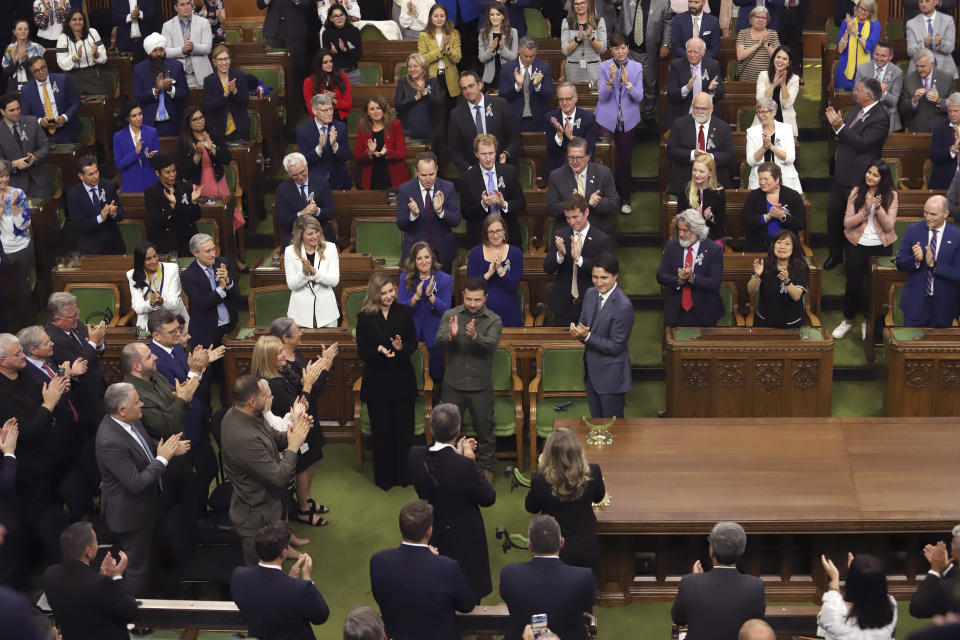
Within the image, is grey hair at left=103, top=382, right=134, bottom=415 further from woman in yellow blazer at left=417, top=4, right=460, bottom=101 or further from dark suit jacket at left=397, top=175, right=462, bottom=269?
woman in yellow blazer at left=417, top=4, right=460, bottom=101

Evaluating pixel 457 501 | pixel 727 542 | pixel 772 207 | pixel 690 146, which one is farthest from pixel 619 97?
pixel 727 542

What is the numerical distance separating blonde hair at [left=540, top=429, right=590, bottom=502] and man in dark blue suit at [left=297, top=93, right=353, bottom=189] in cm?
400

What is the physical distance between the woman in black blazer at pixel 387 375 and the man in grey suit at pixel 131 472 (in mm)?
1388

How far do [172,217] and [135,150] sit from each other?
0.96m

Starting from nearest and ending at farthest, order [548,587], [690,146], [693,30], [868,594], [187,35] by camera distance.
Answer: [868,594], [548,587], [690,146], [693,30], [187,35]

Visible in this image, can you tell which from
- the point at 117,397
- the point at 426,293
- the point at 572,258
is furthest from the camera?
the point at 572,258

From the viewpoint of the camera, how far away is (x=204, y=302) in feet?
25.9

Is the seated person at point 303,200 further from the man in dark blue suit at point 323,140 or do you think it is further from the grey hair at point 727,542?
the grey hair at point 727,542

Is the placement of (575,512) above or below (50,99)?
below

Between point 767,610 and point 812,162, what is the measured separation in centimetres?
597

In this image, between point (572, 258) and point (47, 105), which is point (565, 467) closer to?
point (572, 258)

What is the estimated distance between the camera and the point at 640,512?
6.26 meters

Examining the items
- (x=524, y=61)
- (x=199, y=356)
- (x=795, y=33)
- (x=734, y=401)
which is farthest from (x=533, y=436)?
(x=795, y=33)

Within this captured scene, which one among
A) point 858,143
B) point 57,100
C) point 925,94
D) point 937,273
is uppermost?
point 57,100
